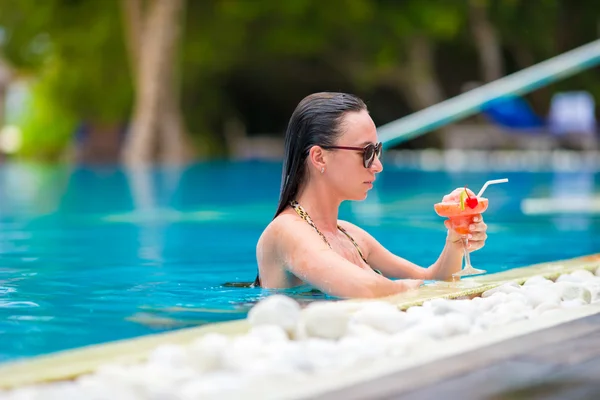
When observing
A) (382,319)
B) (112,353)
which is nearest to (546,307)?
(382,319)

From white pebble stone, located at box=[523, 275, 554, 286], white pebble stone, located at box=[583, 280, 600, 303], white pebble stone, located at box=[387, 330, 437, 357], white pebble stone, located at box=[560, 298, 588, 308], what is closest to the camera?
white pebble stone, located at box=[387, 330, 437, 357]

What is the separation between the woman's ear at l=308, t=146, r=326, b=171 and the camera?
3832mm

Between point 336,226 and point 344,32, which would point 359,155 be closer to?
point 336,226

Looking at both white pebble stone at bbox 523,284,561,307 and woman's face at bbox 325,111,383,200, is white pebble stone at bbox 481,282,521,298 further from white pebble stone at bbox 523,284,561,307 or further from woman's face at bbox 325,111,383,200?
woman's face at bbox 325,111,383,200

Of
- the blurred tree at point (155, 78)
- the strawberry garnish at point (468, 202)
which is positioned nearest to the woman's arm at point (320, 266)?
the strawberry garnish at point (468, 202)

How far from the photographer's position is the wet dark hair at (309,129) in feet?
12.5

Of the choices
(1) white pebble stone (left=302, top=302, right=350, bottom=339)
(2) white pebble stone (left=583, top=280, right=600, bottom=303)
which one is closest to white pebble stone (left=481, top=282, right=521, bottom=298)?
(2) white pebble stone (left=583, top=280, right=600, bottom=303)

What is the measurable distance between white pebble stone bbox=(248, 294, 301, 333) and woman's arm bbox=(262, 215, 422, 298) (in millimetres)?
651

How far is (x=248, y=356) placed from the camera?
104 inches

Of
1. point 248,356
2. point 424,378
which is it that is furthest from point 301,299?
point 424,378

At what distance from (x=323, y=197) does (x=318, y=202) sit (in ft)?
0.08

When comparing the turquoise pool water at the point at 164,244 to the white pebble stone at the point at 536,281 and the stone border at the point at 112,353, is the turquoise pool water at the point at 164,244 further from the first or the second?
the white pebble stone at the point at 536,281

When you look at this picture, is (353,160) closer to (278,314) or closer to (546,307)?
(546,307)

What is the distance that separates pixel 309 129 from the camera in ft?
12.6
